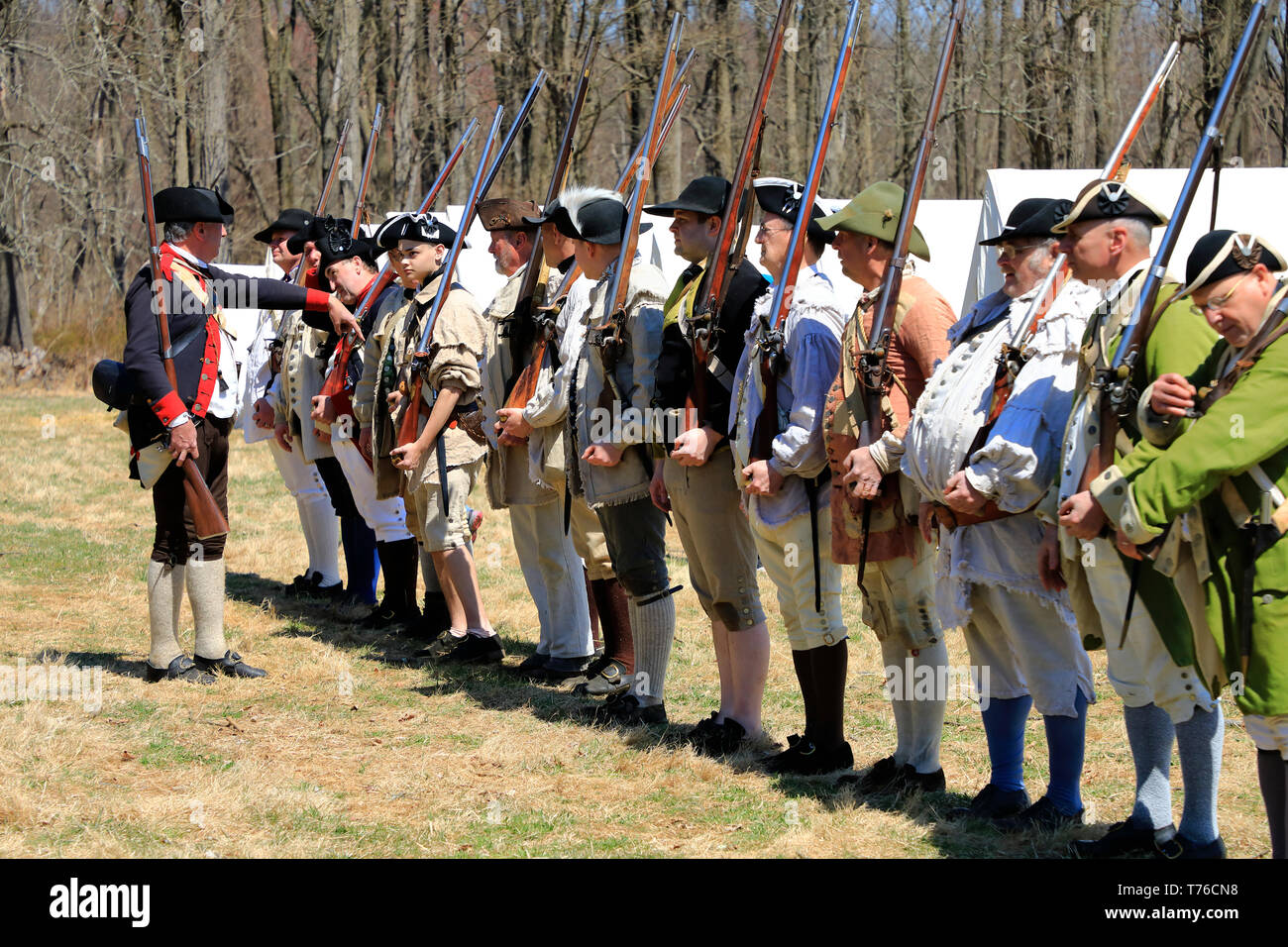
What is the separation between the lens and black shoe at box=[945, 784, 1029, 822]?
4363mm

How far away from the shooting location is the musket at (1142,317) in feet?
11.5

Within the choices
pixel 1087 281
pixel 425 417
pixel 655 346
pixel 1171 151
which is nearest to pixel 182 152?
pixel 1171 151

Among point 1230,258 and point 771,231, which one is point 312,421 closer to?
point 771,231

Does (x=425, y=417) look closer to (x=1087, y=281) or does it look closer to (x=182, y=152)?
(x=1087, y=281)

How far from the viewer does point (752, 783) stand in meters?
4.88

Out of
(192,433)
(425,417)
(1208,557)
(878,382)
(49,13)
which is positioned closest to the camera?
(1208,557)

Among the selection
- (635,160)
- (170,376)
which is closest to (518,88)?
(170,376)

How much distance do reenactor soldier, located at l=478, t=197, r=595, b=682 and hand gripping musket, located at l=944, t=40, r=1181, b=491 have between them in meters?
2.72

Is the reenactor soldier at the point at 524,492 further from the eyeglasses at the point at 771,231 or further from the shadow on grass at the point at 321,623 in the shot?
the eyeglasses at the point at 771,231

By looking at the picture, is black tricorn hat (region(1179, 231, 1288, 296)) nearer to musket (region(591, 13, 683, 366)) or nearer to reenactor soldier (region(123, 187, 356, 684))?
musket (region(591, 13, 683, 366))

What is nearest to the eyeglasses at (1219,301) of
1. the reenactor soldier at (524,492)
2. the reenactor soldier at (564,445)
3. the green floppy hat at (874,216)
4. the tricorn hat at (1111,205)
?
the tricorn hat at (1111,205)

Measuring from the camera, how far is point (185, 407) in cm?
612

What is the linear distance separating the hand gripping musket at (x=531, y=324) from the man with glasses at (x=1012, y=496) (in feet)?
7.68

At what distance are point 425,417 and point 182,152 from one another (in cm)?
1927
